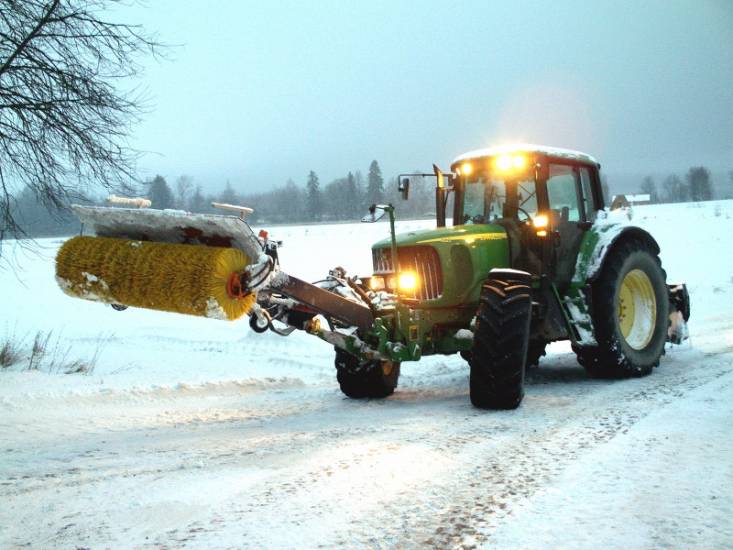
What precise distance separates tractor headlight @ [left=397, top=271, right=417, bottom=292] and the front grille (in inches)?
1.6

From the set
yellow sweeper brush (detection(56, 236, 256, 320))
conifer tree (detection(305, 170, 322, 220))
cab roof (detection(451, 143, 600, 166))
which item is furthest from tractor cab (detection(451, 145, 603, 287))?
conifer tree (detection(305, 170, 322, 220))

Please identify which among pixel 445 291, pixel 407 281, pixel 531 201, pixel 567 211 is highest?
pixel 531 201

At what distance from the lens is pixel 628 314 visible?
740 centimetres

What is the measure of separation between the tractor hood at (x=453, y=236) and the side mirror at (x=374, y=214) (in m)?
0.62

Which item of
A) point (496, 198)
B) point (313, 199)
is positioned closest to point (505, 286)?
point (496, 198)

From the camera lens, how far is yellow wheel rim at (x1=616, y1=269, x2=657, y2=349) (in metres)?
7.23

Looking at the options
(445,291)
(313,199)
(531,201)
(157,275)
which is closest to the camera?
(157,275)

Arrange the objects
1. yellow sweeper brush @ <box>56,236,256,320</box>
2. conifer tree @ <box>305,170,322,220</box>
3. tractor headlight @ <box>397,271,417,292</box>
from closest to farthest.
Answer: yellow sweeper brush @ <box>56,236,256,320</box>, tractor headlight @ <box>397,271,417,292</box>, conifer tree @ <box>305,170,322,220</box>

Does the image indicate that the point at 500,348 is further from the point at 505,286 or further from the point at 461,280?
the point at 461,280

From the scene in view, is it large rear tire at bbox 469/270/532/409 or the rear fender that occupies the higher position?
the rear fender

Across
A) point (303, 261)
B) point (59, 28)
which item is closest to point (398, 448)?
point (59, 28)

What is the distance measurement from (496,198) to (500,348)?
2.16 m

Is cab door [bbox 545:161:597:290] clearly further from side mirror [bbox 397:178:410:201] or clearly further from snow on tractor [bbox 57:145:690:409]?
side mirror [bbox 397:178:410:201]

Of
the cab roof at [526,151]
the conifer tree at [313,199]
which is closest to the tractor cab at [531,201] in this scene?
the cab roof at [526,151]
